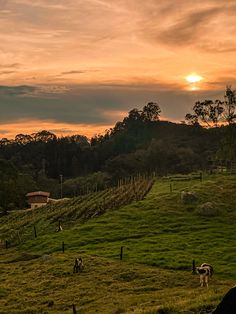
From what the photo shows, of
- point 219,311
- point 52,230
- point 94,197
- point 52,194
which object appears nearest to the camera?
point 219,311

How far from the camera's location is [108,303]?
121 feet

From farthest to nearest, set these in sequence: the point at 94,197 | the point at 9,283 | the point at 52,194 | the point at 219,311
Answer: the point at 52,194, the point at 94,197, the point at 9,283, the point at 219,311

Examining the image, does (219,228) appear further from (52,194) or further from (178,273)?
(52,194)

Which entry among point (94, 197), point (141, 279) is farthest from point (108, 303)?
point (94, 197)

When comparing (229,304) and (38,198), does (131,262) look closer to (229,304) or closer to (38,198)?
(229,304)

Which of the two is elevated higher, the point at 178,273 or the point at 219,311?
the point at 219,311

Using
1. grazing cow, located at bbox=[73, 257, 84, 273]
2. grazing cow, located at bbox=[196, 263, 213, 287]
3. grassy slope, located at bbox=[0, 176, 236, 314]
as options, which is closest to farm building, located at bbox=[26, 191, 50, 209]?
grassy slope, located at bbox=[0, 176, 236, 314]

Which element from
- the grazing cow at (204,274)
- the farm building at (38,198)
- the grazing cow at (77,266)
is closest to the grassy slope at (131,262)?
the grazing cow at (77,266)

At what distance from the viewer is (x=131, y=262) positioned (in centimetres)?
5322

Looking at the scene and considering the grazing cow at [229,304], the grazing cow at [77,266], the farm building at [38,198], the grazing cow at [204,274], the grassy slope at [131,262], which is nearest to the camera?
the grazing cow at [229,304]

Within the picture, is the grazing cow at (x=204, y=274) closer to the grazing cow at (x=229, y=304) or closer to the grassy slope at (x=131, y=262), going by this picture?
the grassy slope at (x=131, y=262)

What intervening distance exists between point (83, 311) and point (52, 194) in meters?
163

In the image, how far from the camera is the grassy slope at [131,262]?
37.3 meters

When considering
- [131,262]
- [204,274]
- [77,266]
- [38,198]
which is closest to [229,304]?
[204,274]
